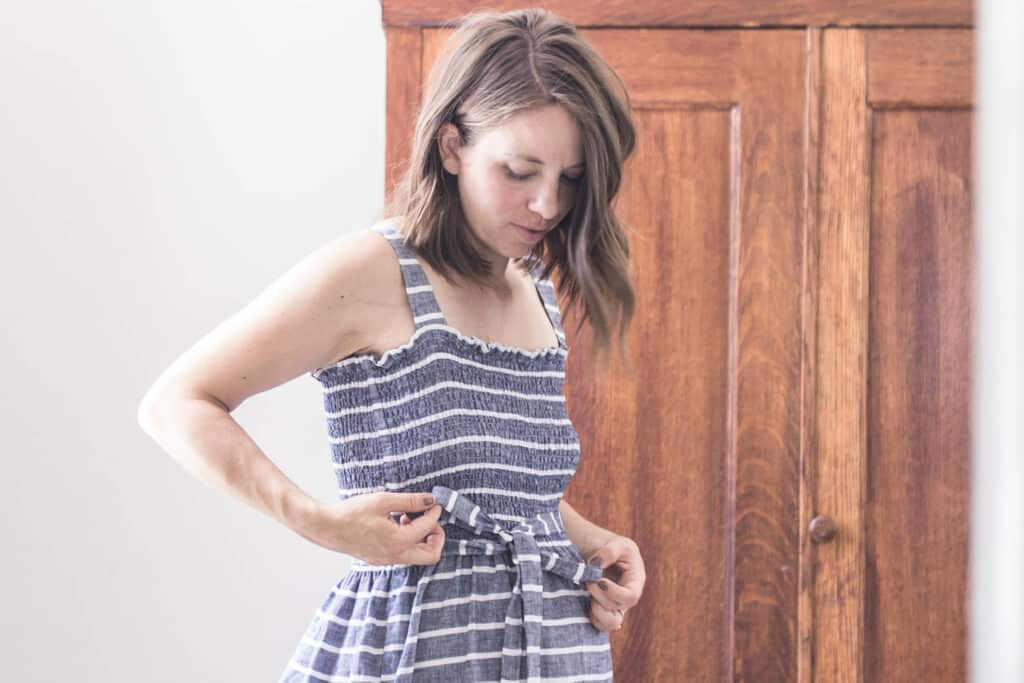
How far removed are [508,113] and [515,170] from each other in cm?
5

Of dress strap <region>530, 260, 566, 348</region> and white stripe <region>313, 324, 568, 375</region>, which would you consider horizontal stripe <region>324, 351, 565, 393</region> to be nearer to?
white stripe <region>313, 324, 568, 375</region>

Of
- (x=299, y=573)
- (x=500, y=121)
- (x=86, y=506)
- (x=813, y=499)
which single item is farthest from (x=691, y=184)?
(x=86, y=506)

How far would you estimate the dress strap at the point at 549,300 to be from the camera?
126 cm

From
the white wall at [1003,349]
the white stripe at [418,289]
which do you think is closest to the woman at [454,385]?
the white stripe at [418,289]

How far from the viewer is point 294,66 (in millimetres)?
2029

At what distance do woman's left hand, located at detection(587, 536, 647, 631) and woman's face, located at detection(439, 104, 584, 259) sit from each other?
0.33 meters

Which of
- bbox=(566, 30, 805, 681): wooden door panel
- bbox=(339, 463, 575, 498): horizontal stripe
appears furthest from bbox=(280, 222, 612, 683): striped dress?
bbox=(566, 30, 805, 681): wooden door panel

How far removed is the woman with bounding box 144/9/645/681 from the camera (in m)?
0.99

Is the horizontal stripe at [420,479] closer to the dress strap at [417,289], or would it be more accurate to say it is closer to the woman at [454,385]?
the woman at [454,385]

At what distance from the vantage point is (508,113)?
1.08m

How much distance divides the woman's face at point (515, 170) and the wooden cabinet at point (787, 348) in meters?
0.66

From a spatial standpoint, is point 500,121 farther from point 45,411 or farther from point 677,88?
point 45,411

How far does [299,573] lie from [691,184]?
926 mm

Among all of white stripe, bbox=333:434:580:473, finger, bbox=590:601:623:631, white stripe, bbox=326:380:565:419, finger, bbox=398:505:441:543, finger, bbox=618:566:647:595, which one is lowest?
finger, bbox=590:601:623:631
